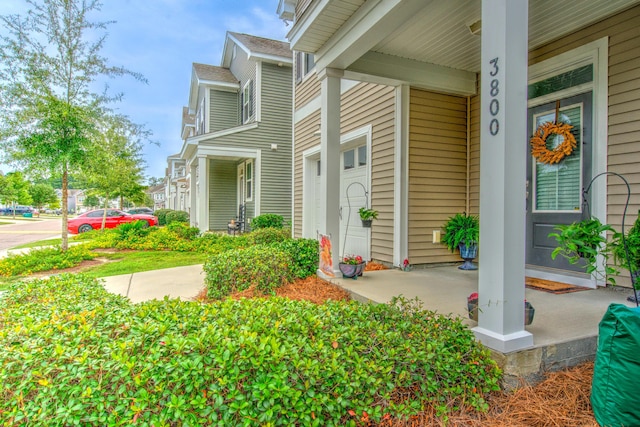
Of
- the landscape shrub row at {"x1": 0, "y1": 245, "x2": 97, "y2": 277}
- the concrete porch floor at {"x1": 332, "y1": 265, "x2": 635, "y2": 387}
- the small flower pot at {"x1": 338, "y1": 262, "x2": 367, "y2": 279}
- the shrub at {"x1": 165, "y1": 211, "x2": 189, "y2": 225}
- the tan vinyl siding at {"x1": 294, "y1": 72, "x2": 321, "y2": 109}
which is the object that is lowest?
the landscape shrub row at {"x1": 0, "y1": 245, "x2": 97, "y2": 277}

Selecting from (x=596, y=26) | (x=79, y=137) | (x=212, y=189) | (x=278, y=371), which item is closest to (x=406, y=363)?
(x=278, y=371)

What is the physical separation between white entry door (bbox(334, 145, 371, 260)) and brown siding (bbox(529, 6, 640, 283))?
306 centimetres

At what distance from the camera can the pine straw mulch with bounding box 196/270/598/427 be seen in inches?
67.7

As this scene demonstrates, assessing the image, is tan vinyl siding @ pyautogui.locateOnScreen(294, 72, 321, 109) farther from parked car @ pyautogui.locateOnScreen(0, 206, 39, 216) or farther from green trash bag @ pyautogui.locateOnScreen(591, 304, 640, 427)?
parked car @ pyautogui.locateOnScreen(0, 206, 39, 216)

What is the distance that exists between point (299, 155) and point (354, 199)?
9.17 ft

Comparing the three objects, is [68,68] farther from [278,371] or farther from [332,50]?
[278,371]

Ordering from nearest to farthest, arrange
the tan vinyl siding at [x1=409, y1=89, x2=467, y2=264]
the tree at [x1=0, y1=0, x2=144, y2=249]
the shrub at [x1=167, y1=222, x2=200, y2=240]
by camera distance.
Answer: the tan vinyl siding at [x1=409, y1=89, x2=467, y2=264] < the tree at [x1=0, y1=0, x2=144, y2=249] < the shrub at [x1=167, y1=222, x2=200, y2=240]

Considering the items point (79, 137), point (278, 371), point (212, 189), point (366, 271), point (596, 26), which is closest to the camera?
point (278, 371)

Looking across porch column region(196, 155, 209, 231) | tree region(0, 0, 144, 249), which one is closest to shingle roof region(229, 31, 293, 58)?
porch column region(196, 155, 209, 231)

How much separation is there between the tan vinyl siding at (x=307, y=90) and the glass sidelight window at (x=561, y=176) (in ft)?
14.7

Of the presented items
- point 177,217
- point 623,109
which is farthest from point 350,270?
point 177,217

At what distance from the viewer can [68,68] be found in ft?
22.7

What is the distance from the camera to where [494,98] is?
2064 mm

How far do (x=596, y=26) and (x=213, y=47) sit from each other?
17.4m
